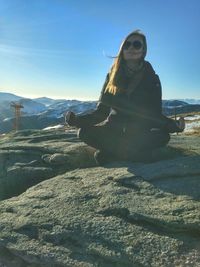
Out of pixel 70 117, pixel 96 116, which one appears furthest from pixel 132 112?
pixel 70 117

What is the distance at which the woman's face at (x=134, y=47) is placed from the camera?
34.5 feet

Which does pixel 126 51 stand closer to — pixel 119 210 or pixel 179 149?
pixel 179 149

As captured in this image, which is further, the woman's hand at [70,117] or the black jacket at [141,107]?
the woman's hand at [70,117]

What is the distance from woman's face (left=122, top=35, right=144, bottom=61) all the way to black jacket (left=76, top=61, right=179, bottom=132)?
1.47 feet

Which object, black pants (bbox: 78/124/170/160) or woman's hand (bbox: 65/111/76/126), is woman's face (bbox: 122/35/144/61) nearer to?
black pants (bbox: 78/124/170/160)

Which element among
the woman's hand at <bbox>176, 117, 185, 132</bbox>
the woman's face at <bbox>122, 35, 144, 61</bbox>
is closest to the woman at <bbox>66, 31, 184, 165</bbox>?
the woman's face at <bbox>122, 35, 144, 61</bbox>

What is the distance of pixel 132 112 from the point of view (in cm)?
1081

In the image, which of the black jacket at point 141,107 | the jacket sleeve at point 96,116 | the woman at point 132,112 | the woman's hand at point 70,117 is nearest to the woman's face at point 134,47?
the woman at point 132,112

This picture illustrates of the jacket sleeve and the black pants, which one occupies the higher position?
the jacket sleeve

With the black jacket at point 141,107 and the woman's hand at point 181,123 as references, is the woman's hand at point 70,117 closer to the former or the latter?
the black jacket at point 141,107

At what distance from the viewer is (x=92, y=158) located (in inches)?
472

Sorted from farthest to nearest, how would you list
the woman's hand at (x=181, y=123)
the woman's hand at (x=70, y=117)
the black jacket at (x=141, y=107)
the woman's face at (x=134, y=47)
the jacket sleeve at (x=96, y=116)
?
the jacket sleeve at (x=96, y=116), the woman's hand at (x=70, y=117), the black jacket at (x=141, y=107), the woman's face at (x=134, y=47), the woman's hand at (x=181, y=123)

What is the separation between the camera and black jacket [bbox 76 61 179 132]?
10.7 metres

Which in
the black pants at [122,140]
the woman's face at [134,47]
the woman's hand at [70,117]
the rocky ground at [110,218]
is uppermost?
the woman's face at [134,47]
